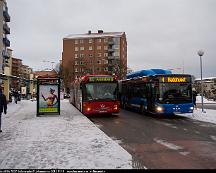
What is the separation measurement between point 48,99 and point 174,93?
26.6 feet

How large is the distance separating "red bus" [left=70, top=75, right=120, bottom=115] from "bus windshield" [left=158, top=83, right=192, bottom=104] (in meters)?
3.19

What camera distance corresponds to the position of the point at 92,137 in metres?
11.0

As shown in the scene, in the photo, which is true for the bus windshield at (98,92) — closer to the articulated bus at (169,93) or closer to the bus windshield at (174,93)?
the articulated bus at (169,93)

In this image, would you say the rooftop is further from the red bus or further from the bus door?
the bus door

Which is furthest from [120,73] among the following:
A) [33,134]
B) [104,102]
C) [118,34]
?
[33,134]

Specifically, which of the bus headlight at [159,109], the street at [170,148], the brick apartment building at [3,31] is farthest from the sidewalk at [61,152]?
the brick apartment building at [3,31]

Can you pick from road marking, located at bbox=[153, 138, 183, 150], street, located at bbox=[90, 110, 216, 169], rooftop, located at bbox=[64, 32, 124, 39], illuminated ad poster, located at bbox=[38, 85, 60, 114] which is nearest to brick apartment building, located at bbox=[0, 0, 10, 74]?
illuminated ad poster, located at bbox=[38, 85, 60, 114]

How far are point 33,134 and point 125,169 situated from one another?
617 centimetres

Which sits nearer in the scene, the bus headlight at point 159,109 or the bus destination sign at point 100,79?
the bus headlight at point 159,109

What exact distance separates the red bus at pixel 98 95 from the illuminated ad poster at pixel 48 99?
5.87 feet

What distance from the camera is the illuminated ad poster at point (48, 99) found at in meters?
20.5

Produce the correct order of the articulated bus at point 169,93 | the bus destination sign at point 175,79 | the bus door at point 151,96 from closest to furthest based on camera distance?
the articulated bus at point 169,93 < the bus destination sign at point 175,79 < the bus door at point 151,96

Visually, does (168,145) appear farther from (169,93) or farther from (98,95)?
(98,95)

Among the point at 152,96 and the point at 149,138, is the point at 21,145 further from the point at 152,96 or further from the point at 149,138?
the point at 152,96
